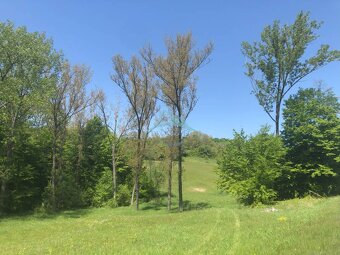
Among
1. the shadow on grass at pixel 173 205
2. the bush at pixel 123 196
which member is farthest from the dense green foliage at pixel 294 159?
the bush at pixel 123 196

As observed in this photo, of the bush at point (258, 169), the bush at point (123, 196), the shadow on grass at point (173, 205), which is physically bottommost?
the shadow on grass at point (173, 205)

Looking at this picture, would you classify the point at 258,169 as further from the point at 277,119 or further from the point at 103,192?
the point at 103,192

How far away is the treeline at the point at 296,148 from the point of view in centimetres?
2745

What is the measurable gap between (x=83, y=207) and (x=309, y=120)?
79.5 ft

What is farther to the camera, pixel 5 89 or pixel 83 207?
pixel 83 207

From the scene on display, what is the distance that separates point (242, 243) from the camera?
1047 cm

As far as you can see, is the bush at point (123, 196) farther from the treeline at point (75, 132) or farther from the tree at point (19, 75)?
the tree at point (19, 75)

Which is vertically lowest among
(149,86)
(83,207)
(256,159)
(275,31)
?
(83,207)

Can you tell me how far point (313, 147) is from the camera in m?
28.9

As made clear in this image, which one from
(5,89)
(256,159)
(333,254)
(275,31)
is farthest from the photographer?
(275,31)

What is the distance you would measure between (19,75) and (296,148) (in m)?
22.4

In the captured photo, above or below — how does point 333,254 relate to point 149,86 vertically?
below

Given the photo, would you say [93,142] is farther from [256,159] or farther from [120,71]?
[256,159]

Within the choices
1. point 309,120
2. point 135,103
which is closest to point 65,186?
point 135,103
